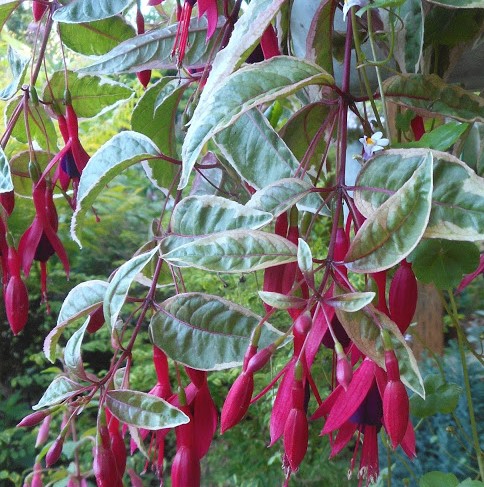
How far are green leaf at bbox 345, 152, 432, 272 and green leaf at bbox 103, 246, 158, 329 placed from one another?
104 millimetres

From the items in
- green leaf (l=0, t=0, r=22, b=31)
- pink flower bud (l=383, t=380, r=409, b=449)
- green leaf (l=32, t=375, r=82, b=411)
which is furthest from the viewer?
green leaf (l=0, t=0, r=22, b=31)

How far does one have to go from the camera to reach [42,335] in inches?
74.7

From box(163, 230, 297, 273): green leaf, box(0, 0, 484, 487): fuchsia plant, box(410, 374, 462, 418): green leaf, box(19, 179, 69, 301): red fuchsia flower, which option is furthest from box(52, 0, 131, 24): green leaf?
box(410, 374, 462, 418): green leaf

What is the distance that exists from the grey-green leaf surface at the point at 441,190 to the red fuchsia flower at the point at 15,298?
203 mm

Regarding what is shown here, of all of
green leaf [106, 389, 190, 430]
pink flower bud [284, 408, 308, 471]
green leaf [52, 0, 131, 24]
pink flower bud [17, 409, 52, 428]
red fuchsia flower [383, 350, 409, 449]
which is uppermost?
green leaf [52, 0, 131, 24]

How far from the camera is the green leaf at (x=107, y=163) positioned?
34 centimetres

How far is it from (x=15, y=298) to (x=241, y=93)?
0.64 ft

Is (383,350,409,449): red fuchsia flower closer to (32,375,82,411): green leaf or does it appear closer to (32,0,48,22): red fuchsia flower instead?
(32,375,82,411): green leaf

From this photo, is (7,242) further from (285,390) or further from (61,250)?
(285,390)

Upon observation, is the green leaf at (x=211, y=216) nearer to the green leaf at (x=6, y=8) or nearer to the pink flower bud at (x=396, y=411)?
the pink flower bud at (x=396, y=411)

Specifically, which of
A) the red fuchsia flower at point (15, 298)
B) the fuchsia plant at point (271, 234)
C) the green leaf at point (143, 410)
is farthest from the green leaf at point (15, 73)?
the green leaf at point (143, 410)

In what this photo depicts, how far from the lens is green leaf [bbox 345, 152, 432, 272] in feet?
0.73

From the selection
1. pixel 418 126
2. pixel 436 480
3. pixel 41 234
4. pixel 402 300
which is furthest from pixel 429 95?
pixel 436 480

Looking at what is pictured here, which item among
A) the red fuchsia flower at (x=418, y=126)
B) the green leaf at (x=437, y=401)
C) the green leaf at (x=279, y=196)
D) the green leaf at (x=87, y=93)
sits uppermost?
the green leaf at (x=87, y=93)
